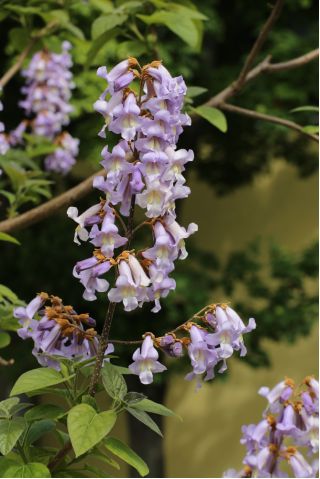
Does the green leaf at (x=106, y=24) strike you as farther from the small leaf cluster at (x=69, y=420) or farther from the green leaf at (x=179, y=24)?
the small leaf cluster at (x=69, y=420)

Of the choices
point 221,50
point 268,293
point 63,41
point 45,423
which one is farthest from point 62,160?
point 221,50

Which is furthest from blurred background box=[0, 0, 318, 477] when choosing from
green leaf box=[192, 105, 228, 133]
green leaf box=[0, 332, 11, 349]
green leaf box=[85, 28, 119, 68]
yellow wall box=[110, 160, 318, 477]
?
green leaf box=[0, 332, 11, 349]

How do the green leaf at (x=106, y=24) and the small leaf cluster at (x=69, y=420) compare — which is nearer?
the small leaf cluster at (x=69, y=420)

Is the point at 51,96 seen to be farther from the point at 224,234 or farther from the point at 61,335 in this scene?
the point at 224,234

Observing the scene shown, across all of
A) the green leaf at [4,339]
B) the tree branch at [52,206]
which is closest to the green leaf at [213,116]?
the tree branch at [52,206]

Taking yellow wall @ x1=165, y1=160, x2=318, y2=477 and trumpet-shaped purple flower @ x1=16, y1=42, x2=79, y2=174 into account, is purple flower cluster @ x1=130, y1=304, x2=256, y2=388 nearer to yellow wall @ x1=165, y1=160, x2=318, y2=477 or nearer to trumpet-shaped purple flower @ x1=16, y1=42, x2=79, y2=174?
trumpet-shaped purple flower @ x1=16, y1=42, x2=79, y2=174

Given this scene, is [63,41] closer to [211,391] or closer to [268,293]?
[268,293]
